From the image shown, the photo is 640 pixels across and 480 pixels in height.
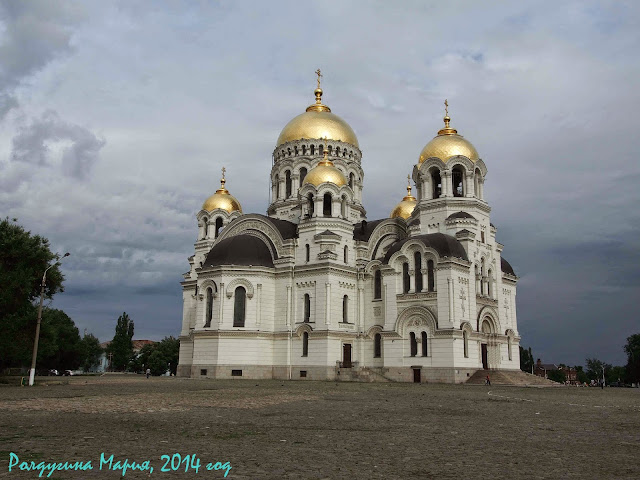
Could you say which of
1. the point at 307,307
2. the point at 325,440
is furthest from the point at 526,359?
the point at 325,440

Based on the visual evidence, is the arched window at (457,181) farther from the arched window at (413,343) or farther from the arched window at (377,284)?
the arched window at (413,343)

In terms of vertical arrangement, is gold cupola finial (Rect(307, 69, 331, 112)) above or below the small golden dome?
above

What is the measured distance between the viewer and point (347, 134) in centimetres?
5197

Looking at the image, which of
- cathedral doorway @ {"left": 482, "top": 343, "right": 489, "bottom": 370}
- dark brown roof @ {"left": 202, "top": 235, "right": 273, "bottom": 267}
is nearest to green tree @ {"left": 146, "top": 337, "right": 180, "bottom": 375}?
dark brown roof @ {"left": 202, "top": 235, "right": 273, "bottom": 267}

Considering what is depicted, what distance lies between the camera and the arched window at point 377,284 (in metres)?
42.9

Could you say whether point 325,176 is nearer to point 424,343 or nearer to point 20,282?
point 424,343

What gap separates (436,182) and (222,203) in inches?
766

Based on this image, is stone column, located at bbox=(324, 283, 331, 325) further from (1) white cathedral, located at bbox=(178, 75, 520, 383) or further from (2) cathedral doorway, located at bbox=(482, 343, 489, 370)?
(2) cathedral doorway, located at bbox=(482, 343, 489, 370)

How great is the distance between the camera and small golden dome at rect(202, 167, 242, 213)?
5291 cm

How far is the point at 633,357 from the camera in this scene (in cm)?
7356

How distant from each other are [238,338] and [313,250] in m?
8.15

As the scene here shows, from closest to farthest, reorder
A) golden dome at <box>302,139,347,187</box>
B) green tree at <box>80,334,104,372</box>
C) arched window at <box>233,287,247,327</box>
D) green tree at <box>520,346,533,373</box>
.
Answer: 1. arched window at <box>233,287,247,327</box>
2. golden dome at <box>302,139,347,187</box>
3. green tree at <box>80,334,104,372</box>
4. green tree at <box>520,346,533,373</box>

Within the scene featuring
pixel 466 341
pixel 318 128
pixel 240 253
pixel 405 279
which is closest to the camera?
pixel 466 341

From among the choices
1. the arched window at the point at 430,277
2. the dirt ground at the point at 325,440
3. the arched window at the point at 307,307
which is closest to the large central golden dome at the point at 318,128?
the arched window at the point at 307,307
